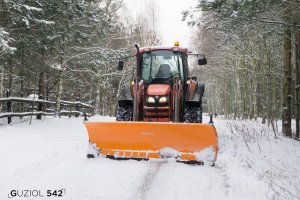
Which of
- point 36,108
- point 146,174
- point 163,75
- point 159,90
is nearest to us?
point 146,174

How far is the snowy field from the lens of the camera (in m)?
4.63

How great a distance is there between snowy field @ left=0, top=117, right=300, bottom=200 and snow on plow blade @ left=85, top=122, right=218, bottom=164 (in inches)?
7.8

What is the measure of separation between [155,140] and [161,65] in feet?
8.35

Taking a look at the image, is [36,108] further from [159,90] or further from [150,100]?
[159,90]

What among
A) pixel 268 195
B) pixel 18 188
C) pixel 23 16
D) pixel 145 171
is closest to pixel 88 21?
pixel 23 16

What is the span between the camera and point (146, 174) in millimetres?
5742

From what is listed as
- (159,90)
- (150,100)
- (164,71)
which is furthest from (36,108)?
(159,90)

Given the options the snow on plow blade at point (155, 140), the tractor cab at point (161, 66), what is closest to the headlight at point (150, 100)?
the tractor cab at point (161, 66)

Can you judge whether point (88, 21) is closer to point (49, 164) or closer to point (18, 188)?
point (49, 164)

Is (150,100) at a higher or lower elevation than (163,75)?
lower

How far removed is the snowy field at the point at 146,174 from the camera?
463cm

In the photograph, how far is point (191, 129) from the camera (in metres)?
6.48

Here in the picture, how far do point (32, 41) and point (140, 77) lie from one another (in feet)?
15.9

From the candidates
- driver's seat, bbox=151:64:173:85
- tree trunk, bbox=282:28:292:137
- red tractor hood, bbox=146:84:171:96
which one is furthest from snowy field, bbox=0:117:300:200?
tree trunk, bbox=282:28:292:137
